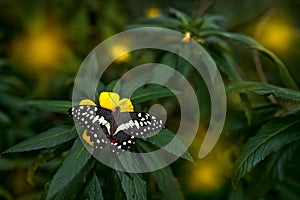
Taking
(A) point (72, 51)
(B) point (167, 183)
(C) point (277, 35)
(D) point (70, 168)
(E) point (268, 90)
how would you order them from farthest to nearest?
(A) point (72, 51) < (C) point (277, 35) < (B) point (167, 183) < (E) point (268, 90) < (D) point (70, 168)

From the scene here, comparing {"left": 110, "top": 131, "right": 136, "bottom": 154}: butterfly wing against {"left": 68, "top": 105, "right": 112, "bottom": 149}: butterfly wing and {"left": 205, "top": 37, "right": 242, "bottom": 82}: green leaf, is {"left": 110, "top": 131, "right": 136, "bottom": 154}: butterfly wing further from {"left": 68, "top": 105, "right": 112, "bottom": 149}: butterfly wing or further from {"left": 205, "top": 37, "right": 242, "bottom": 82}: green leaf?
{"left": 205, "top": 37, "right": 242, "bottom": 82}: green leaf

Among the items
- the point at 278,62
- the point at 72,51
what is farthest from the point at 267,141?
the point at 72,51

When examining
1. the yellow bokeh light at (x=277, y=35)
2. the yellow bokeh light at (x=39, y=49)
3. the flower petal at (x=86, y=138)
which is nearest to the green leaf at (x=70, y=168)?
the flower petal at (x=86, y=138)

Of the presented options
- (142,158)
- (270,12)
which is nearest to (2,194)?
(142,158)

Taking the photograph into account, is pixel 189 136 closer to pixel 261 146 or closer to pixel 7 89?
pixel 261 146

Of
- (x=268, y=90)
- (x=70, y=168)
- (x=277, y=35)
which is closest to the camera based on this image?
(x=70, y=168)

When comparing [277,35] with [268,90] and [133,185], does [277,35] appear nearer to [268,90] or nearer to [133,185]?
[268,90]
